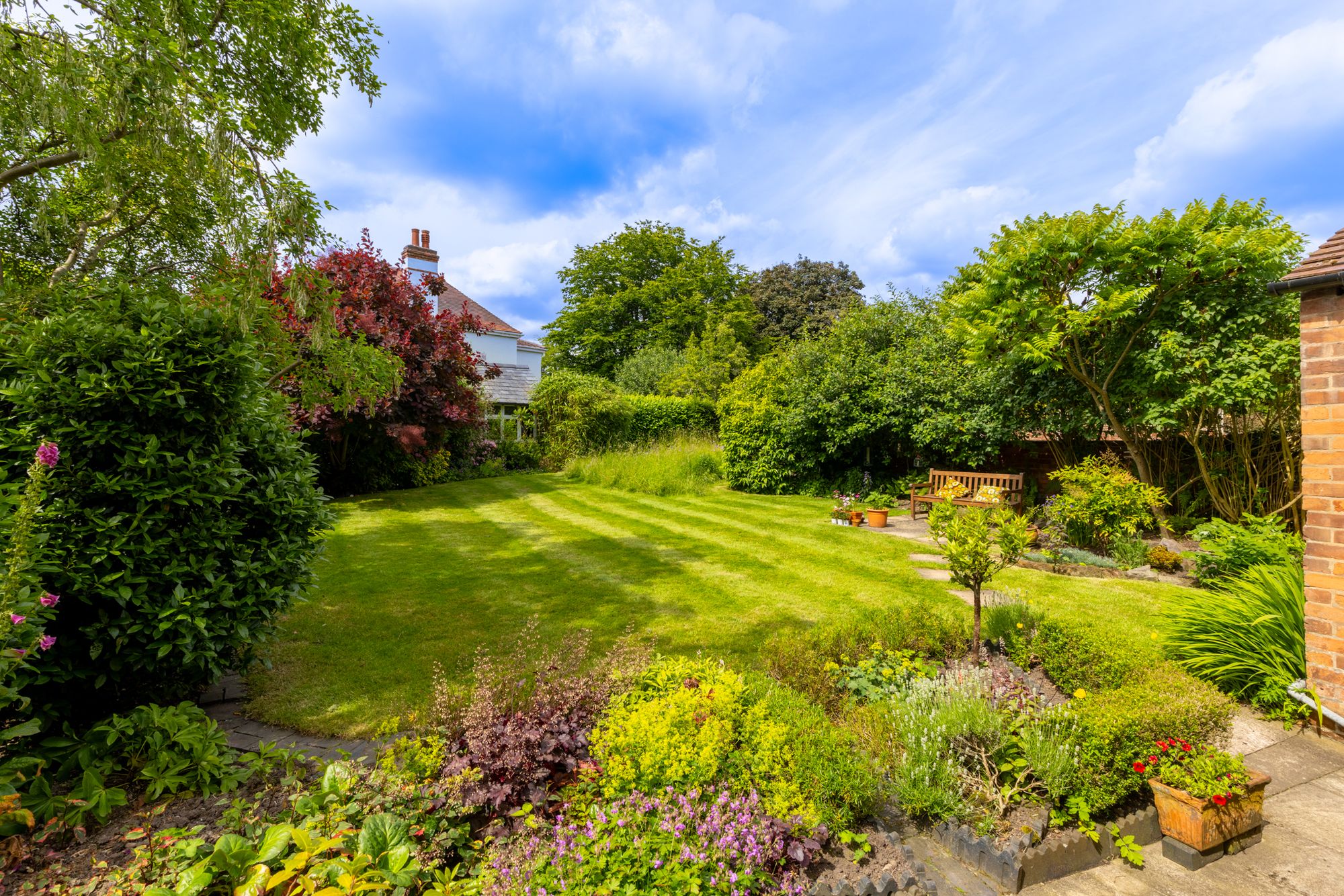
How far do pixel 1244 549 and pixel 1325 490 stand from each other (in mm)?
2677

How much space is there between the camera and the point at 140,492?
3.12 m

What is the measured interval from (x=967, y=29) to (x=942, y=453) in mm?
9302

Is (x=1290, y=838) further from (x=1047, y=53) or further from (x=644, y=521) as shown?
(x=644, y=521)

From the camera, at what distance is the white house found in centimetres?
2367

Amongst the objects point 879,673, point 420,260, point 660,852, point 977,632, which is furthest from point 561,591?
point 420,260

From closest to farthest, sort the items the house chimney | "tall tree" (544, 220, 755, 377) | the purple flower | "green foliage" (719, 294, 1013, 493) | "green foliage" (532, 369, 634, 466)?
1. the purple flower
2. "green foliage" (719, 294, 1013, 493)
3. "green foliage" (532, 369, 634, 466)
4. the house chimney
5. "tall tree" (544, 220, 755, 377)

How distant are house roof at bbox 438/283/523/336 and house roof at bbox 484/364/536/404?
3.41 m

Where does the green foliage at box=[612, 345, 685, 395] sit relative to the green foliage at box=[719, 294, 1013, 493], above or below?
above

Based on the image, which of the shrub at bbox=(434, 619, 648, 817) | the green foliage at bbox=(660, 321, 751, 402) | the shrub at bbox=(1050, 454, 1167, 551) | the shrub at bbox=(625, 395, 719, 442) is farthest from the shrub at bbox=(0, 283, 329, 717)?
the green foliage at bbox=(660, 321, 751, 402)

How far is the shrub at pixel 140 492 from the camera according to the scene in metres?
2.98

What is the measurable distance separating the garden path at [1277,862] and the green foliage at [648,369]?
27209mm

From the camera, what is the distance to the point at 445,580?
7148 mm

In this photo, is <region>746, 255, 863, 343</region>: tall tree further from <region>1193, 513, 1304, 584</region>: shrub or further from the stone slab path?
the stone slab path

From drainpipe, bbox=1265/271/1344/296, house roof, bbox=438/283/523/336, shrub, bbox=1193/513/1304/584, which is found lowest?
shrub, bbox=1193/513/1304/584
